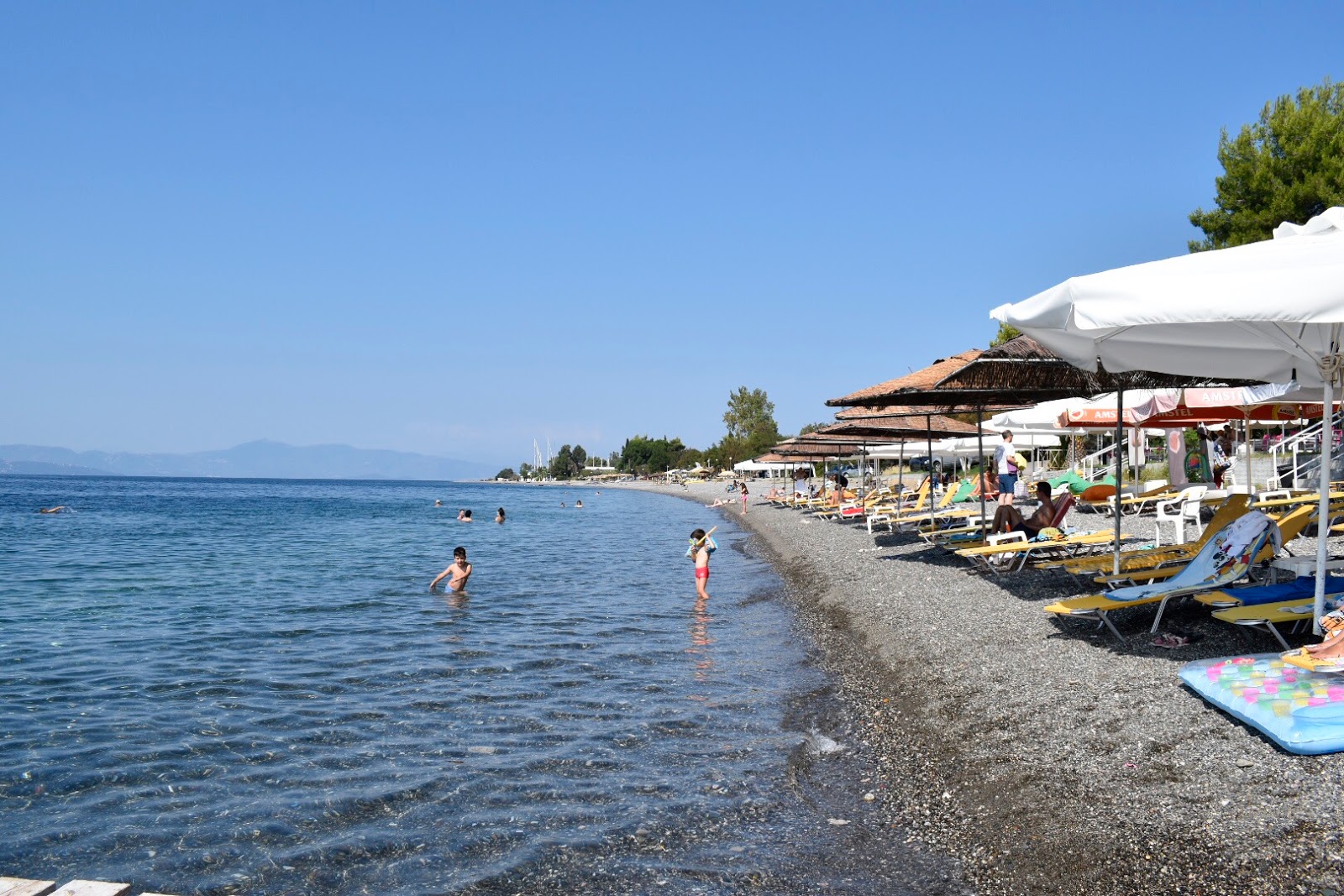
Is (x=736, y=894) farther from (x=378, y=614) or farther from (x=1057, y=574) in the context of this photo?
(x=378, y=614)

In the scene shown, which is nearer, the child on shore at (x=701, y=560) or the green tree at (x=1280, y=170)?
the child on shore at (x=701, y=560)

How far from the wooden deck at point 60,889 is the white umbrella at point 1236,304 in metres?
5.03

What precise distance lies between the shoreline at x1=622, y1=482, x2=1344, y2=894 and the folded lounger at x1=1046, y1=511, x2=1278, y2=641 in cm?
29

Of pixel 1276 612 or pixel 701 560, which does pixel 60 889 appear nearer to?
pixel 1276 612

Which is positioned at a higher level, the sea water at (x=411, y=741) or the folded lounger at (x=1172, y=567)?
the folded lounger at (x=1172, y=567)

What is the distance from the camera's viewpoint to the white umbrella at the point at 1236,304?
171 inches

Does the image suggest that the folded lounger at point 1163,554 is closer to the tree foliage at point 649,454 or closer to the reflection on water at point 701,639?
the reflection on water at point 701,639

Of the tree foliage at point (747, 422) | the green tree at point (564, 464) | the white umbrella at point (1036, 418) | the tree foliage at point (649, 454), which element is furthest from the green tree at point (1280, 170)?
the green tree at point (564, 464)

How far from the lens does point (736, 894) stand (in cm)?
437

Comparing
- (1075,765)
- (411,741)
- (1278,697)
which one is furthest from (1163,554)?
(411,741)

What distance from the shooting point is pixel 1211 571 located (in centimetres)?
681

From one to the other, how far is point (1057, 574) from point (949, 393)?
2555 mm

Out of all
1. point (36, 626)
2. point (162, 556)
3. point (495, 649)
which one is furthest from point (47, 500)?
point (495, 649)

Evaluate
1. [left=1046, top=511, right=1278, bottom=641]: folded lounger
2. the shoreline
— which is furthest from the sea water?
[left=1046, top=511, right=1278, bottom=641]: folded lounger
